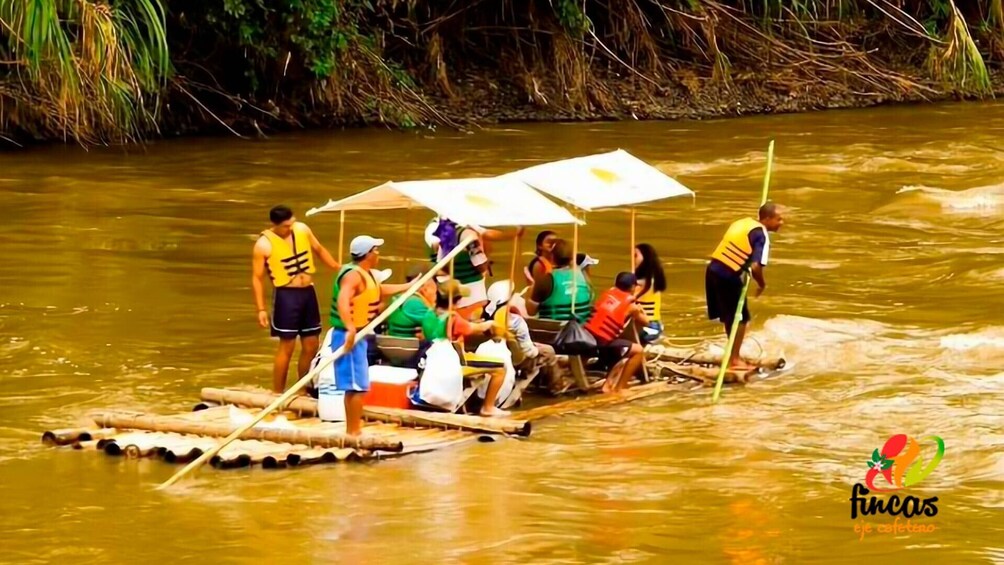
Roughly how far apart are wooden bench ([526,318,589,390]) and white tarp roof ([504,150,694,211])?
891 millimetres

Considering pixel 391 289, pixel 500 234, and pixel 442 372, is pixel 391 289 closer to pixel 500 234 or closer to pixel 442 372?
pixel 442 372

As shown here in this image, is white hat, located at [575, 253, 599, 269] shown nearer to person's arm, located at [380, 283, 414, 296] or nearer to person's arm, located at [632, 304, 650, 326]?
person's arm, located at [632, 304, 650, 326]

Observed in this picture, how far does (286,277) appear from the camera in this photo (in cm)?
1180

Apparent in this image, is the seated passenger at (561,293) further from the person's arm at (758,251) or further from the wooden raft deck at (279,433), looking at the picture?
the person's arm at (758,251)

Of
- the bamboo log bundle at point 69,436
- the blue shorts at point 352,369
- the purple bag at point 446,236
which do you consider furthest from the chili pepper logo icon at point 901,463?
the bamboo log bundle at point 69,436

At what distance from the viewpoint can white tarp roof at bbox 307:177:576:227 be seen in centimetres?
1099

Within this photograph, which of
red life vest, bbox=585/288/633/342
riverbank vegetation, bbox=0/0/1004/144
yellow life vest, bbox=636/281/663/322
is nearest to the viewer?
red life vest, bbox=585/288/633/342

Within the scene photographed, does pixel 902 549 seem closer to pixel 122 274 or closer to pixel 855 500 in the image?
pixel 855 500

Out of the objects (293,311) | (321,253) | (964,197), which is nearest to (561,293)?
(321,253)

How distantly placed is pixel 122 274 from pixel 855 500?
8754 millimetres

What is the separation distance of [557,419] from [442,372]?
3.30ft

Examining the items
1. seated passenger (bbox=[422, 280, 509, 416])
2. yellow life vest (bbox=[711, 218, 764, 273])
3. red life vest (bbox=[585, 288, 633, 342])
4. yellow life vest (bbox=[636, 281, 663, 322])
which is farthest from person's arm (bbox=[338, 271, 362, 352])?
yellow life vest (bbox=[711, 218, 764, 273])

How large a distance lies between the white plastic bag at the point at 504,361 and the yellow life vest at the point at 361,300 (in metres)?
0.94

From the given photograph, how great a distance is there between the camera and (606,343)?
12.5m
